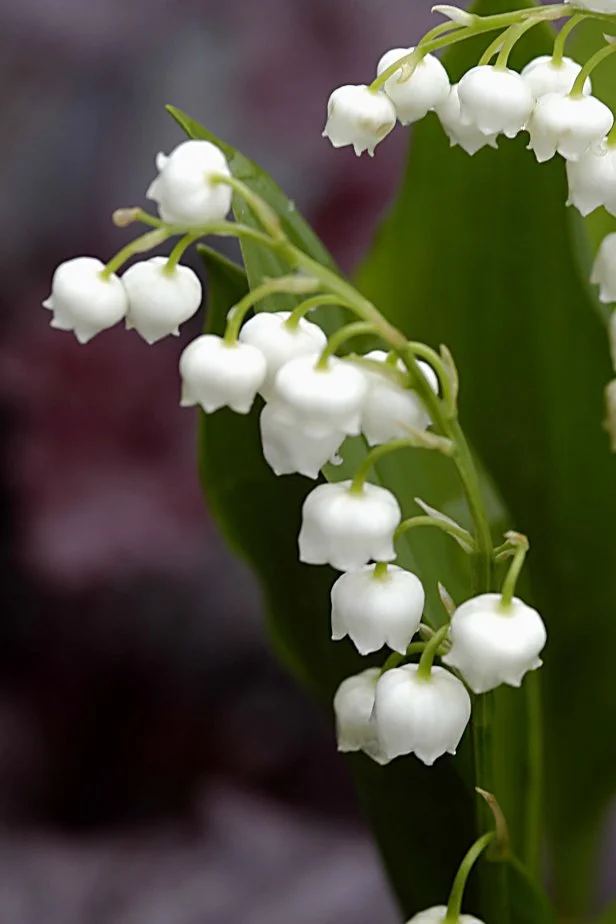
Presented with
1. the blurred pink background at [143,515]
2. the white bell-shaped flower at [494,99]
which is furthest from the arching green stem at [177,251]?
the blurred pink background at [143,515]

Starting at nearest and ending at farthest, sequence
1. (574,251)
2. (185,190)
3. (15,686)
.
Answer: (185,190) < (574,251) < (15,686)

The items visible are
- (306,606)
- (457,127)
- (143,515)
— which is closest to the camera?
(457,127)

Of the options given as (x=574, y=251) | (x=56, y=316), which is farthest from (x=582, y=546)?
(x=56, y=316)

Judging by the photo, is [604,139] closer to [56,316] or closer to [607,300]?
[607,300]

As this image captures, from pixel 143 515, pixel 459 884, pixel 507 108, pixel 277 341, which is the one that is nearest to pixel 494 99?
pixel 507 108

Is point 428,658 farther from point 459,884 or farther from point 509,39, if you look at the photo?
point 509,39

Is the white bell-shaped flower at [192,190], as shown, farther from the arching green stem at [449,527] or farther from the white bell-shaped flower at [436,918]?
the white bell-shaped flower at [436,918]
